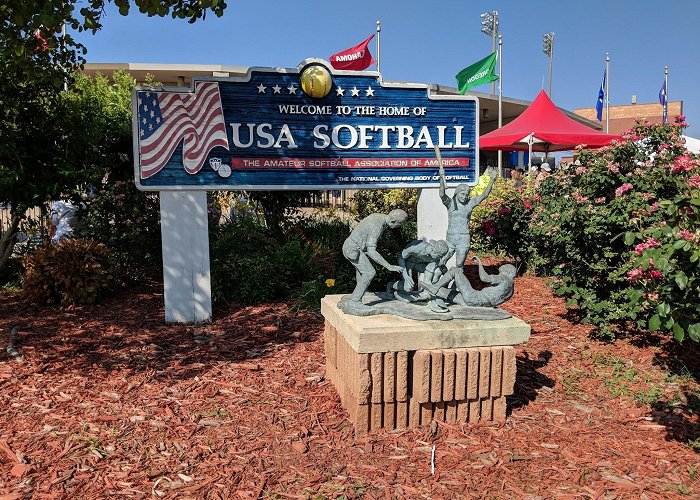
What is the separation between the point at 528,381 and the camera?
15.3ft

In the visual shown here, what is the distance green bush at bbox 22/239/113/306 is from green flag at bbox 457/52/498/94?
37.0 ft

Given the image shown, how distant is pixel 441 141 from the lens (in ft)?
22.2

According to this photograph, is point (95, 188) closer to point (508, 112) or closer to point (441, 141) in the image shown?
point (441, 141)

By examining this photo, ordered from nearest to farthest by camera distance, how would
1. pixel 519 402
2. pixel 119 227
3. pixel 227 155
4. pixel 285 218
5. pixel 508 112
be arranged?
1. pixel 519 402
2. pixel 227 155
3. pixel 119 227
4. pixel 285 218
5. pixel 508 112

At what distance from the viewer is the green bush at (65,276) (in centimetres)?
663

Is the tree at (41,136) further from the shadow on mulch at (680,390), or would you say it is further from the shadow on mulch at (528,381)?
the shadow on mulch at (680,390)

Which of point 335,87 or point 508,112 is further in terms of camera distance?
point 508,112

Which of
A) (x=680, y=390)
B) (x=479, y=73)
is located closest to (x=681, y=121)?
(x=680, y=390)

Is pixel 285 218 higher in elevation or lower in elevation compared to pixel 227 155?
lower

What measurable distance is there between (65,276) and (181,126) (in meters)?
2.31

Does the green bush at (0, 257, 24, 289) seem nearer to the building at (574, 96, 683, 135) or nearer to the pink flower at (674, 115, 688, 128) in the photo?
the pink flower at (674, 115, 688, 128)

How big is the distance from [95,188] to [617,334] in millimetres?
6754

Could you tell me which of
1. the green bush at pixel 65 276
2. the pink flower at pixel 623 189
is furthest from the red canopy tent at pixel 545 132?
the green bush at pixel 65 276

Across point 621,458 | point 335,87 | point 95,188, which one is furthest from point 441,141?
point 95,188
